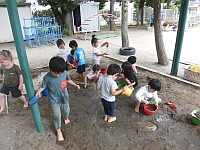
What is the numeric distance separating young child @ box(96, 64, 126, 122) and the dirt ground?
0.35m

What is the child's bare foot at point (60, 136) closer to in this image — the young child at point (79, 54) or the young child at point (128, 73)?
the young child at point (128, 73)

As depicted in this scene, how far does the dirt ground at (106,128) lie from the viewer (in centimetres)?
257

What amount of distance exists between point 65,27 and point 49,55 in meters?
6.39

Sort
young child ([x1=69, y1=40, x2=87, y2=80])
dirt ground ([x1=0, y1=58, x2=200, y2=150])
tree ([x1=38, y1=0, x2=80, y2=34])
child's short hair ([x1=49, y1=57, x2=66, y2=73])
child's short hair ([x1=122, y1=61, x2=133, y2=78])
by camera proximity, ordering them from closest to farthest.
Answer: child's short hair ([x1=49, y1=57, x2=66, y2=73]), dirt ground ([x1=0, y1=58, x2=200, y2=150]), child's short hair ([x1=122, y1=61, x2=133, y2=78]), young child ([x1=69, y1=40, x2=87, y2=80]), tree ([x1=38, y1=0, x2=80, y2=34])

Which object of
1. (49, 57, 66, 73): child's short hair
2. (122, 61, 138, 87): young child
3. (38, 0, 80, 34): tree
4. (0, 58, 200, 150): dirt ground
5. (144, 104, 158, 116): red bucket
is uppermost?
(38, 0, 80, 34): tree

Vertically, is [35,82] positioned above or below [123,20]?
below

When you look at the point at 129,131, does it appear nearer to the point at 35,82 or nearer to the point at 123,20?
the point at 35,82

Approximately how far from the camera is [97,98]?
392 centimetres

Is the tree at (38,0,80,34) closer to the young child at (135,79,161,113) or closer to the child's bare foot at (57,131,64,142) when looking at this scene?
the young child at (135,79,161,113)

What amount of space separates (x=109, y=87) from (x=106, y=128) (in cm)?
77

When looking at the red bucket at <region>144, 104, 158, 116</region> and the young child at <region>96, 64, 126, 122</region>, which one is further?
the red bucket at <region>144, 104, 158, 116</region>

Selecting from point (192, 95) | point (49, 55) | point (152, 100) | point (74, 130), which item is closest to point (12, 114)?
point (74, 130)

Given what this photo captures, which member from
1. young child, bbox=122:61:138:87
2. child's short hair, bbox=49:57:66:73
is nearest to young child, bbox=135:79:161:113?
young child, bbox=122:61:138:87

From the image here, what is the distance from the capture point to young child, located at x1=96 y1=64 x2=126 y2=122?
8.51ft
